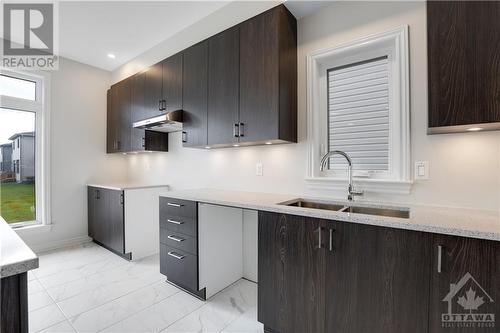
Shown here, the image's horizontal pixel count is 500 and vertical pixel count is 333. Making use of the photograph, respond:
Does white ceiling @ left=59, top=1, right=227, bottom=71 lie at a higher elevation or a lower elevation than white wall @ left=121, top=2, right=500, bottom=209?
higher

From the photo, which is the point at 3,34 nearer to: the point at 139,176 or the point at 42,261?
the point at 139,176

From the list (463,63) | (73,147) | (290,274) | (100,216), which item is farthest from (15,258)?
(73,147)

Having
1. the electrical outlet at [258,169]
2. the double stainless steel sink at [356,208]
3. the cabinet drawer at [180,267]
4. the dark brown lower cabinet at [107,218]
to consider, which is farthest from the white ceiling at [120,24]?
the cabinet drawer at [180,267]

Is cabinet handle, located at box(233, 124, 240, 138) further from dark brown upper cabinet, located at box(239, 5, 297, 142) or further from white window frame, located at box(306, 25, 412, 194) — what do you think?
white window frame, located at box(306, 25, 412, 194)

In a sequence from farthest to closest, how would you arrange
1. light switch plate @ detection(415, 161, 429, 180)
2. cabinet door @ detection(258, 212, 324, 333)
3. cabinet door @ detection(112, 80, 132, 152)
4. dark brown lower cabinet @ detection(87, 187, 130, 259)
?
cabinet door @ detection(112, 80, 132, 152), dark brown lower cabinet @ detection(87, 187, 130, 259), light switch plate @ detection(415, 161, 429, 180), cabinet door @ detection(258, 212, 324, 333)

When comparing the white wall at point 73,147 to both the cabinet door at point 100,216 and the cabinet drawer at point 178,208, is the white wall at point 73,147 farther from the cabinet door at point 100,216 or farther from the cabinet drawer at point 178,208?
the cabinet drawer at point 178,208

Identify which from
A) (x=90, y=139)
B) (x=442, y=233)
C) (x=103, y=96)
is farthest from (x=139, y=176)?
(x=442, y=233)

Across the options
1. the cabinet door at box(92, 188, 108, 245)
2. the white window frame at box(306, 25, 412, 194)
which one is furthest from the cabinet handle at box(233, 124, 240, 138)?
the cabinet door at box(92, 188, 108, 245)

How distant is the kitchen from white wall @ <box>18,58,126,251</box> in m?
0.04

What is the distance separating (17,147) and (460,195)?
481 cm

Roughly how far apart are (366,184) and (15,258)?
1.97 meters

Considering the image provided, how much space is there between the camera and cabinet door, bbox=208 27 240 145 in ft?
7.17

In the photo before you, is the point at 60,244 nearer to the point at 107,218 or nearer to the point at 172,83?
the point at 107,218

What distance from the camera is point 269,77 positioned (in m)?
1.98
